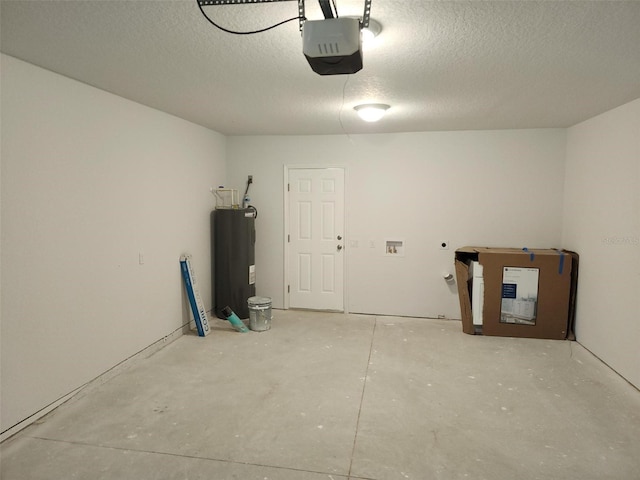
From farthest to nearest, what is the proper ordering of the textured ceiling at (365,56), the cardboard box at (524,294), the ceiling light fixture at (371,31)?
the cardboard box at (524,294), the ceiling light fixture at (371,31), the textured ceiling at (365,56)

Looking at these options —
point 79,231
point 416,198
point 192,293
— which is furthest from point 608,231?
point 79,231

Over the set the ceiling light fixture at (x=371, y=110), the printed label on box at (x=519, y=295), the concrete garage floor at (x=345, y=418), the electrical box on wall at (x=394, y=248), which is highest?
the ceiling light fixture at (x=371, y=110)

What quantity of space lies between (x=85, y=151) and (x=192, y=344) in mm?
2160

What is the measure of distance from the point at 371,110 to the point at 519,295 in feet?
8.47

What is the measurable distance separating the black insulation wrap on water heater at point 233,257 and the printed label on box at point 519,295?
297 cm

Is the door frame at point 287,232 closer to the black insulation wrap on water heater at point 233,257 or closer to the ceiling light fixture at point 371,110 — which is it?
the black insulation wrap on water heater at point 233,257

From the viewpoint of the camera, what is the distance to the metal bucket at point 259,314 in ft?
15.6

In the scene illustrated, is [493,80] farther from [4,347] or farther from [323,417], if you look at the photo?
[4,347]

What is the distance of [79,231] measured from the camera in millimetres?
3053

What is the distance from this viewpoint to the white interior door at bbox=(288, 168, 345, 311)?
5402 millimetres

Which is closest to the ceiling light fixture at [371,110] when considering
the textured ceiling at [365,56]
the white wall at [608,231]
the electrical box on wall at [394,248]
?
the textured ceiling at [365,56]

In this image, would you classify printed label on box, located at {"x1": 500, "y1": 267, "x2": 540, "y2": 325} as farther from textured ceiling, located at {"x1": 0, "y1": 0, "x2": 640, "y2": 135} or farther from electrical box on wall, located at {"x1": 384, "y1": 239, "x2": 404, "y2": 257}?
textured ceiling, located at {"x1": 0, "y1": 0, "x2": 640, "y2": 135}

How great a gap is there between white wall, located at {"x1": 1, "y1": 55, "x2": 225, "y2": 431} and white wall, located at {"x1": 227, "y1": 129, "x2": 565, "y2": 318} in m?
1.38

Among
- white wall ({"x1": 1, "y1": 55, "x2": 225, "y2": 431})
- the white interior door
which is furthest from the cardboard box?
white wall ({"x1": 1, "y1": 55, "x2": 225, "y2": 431})
